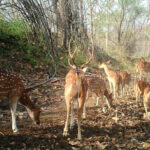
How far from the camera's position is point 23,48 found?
43.1 ft

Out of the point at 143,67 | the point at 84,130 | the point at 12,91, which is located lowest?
the point at 84,130

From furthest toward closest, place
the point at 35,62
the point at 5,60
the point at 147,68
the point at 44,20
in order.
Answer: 1. the point at 147,68
2. the point at 35,62
3. the point at 5,60
4. the point at 44,20

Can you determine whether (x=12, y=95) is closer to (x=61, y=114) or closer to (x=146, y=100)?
(x=61, y=114)

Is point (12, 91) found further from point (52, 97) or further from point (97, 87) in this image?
point (52, 97)

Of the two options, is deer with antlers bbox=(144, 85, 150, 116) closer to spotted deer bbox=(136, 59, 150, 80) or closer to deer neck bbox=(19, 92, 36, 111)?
deer neck bbox=(19, 92, 36, 111)

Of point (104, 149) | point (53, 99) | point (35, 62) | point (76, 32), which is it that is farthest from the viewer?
point (76, 32)

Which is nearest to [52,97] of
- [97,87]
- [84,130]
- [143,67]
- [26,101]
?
[97,87]

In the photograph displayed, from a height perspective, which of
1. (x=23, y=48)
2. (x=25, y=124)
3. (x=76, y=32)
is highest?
(x=76, y=32)

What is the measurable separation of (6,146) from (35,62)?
8457 millimetres

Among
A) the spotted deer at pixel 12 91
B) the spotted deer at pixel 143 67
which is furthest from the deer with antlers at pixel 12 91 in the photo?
the spotted deer at pixel 143 67

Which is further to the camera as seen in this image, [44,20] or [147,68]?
[147,68]

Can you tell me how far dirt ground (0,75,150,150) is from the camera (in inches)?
196

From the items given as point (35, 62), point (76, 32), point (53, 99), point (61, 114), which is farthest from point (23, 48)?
point (61, 114)

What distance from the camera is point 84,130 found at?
6070 mm
